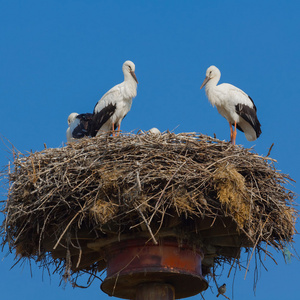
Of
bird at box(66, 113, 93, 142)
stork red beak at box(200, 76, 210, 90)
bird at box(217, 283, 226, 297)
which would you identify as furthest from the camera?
bird at box(66, 113, 93, 142)

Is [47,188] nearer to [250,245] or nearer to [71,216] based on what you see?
[71,216]

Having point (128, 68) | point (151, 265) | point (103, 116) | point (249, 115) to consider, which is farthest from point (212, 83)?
point (151, 265)

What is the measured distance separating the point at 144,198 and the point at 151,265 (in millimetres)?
899

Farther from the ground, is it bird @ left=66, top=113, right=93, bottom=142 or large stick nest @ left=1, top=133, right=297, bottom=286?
bird @ left=66, top=113, right=93, bottom=142

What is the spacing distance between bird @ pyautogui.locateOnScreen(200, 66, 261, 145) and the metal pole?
16.1 ft

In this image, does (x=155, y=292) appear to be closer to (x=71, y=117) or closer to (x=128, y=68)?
(x=128, y=68)

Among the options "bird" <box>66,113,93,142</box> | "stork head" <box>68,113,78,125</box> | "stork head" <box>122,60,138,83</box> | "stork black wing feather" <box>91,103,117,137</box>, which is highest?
"stork head" <box>68,113,78,125</box>

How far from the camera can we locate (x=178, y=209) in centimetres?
798

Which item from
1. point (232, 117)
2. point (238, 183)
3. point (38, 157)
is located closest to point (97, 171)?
point (38, 157)

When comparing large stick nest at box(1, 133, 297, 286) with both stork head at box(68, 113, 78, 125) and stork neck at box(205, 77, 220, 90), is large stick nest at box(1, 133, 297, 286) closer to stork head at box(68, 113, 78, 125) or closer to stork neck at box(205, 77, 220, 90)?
stork neck at box(205, 77, 220, 90)

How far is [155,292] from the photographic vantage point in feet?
27.6

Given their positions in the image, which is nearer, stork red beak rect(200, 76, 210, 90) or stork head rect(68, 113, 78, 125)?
stork red beak rect(200, 76, 210, 90)

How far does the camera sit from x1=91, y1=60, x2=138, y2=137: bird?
1296cm

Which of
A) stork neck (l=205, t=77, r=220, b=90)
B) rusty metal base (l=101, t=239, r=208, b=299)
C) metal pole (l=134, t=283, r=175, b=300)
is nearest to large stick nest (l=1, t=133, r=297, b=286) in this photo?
rusty metal base (l=101, t=239, r=208, b=299)
